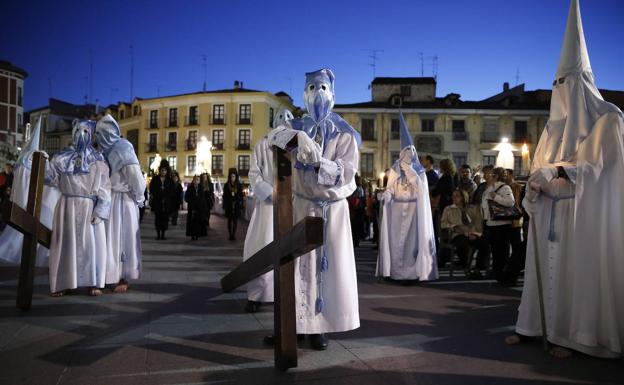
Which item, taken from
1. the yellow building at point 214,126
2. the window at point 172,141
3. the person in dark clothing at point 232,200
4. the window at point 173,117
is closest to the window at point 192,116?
the yellow building at point 214,126

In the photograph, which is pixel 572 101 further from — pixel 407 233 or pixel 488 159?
pixel 488 159

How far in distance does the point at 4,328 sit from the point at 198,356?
7.18ft

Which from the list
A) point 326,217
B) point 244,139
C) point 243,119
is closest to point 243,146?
point 244,139

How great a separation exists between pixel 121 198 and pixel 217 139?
5426 cm

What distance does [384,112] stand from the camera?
47.2 metres

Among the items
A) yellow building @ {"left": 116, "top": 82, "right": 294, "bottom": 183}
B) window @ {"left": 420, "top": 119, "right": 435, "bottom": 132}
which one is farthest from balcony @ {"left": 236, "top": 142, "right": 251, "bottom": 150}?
window @ {"left": 420, "top": 119, "right": 435, "bottom": 132}

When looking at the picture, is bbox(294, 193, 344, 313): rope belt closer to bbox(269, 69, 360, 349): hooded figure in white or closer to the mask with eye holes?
bbox(269, 69, 360, 349): hooded figure in white

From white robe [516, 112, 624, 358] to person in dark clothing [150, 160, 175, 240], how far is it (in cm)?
1178

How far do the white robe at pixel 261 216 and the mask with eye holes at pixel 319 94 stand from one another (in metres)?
1.31

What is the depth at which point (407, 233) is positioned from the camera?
27.9 ft

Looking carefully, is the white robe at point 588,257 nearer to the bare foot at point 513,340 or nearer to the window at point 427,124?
the bare foot at point 513,340

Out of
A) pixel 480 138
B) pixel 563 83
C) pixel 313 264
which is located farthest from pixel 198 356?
pixel 480 138

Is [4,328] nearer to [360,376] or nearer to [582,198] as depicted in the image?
[360,376]

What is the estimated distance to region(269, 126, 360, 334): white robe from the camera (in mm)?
4270
